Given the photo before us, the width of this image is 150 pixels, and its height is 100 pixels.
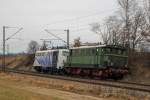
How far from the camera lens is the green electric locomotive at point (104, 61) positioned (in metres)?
37.6

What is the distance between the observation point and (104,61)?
123ft

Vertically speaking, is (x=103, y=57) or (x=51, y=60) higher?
(x=103, y=57)

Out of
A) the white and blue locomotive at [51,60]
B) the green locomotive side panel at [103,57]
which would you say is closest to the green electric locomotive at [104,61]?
the green locomotive side panel at [103,57]

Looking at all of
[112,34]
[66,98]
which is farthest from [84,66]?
[112,34]

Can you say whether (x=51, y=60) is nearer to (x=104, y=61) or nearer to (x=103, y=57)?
(x=103, y=57)

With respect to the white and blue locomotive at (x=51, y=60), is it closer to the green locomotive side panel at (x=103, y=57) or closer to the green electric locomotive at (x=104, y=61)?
the green locomotive side panel at (x=103, y=57)

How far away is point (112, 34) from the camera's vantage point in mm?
70438

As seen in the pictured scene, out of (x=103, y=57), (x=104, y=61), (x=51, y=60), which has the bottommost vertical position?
(x=51, y=60)

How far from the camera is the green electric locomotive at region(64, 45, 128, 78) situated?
37.6 metres

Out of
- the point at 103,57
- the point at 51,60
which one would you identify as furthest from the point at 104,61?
the point at 51,60

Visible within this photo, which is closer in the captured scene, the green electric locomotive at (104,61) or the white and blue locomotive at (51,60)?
the green electric locomotive at (104,61)

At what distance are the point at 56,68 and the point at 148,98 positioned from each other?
90.1 ft

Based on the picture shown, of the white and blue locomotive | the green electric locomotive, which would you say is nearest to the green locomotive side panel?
the green electric locomotive

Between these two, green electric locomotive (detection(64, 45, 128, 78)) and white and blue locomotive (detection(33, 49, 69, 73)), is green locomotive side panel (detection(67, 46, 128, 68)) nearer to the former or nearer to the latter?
green electric locomotive (detection(64, 45, 128, 78))
